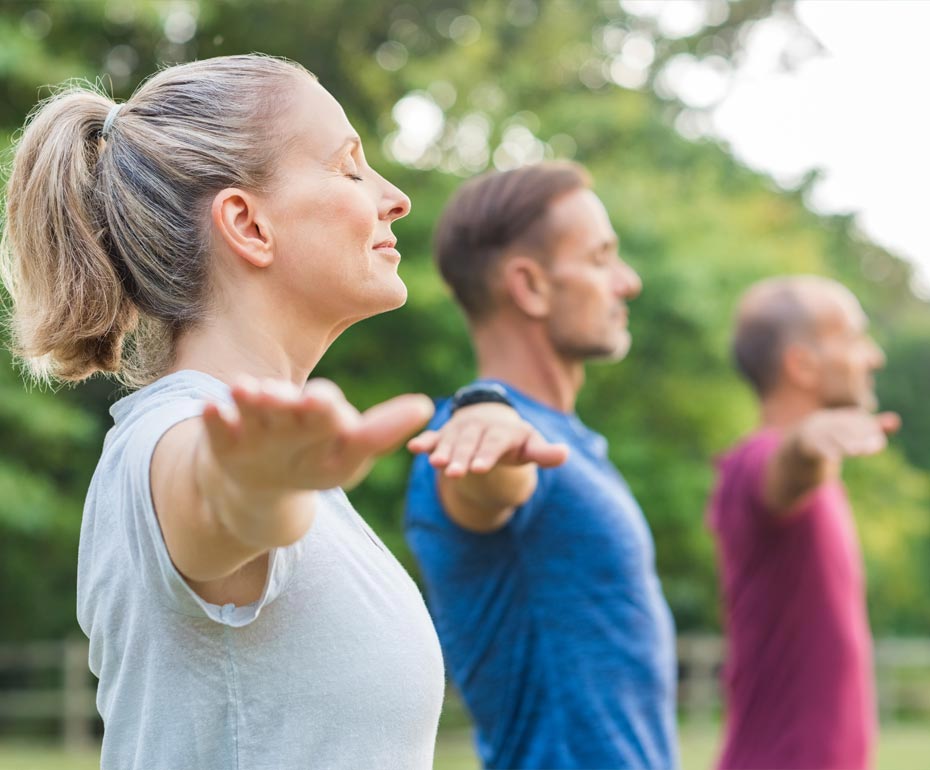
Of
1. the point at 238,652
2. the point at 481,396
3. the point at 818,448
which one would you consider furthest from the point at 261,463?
the point at 818,448

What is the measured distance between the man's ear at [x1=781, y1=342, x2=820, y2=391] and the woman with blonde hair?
323cm

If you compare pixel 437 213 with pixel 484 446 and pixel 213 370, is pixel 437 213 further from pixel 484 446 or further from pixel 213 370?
pixel 213 370

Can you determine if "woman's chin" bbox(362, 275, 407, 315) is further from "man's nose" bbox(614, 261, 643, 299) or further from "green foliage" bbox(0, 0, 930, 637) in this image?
"green foliage" bbox(0, 0, 930, 637)

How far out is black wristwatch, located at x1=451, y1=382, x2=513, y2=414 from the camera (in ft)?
8.06

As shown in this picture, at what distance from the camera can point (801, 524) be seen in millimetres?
4301

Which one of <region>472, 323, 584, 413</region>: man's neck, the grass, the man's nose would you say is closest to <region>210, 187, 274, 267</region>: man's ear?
<region>472, 323, 584, 413</region>: man's neck

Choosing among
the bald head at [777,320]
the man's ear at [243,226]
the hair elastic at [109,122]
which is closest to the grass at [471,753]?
the bald head at [777,320]

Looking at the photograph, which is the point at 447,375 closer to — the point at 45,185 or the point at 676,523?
the point at 676,523

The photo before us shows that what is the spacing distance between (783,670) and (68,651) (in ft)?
36.6

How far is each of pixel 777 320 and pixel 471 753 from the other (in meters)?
9.05

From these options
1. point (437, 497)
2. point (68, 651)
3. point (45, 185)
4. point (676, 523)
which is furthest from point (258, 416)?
point (676, 523)

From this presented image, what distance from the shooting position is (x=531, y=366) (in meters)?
3.34

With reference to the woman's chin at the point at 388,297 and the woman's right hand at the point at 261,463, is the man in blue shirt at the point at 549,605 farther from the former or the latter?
the woman's right hand at the point at 261,463

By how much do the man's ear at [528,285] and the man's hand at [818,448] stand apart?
874mm
